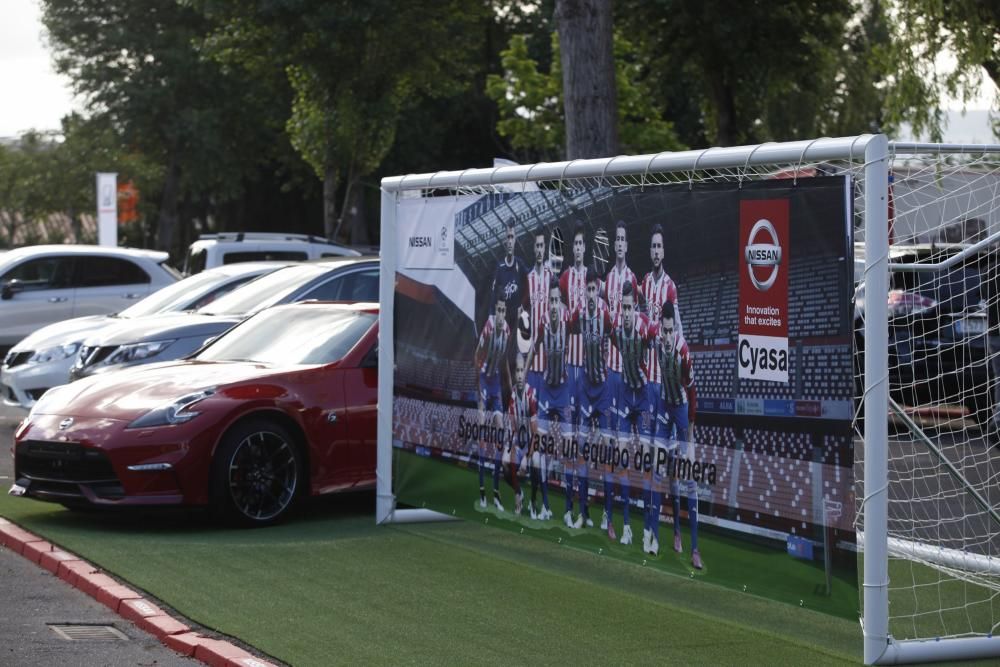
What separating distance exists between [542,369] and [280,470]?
7.67 feet

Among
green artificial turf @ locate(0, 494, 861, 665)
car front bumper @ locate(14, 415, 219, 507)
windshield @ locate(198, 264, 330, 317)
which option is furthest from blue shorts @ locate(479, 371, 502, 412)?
windshield @ locate(198, 264, 330, 317)

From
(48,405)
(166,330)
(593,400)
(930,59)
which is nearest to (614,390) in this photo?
(593,400)

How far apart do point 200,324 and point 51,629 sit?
663cm

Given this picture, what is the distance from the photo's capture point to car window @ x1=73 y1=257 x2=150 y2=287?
62.4ft

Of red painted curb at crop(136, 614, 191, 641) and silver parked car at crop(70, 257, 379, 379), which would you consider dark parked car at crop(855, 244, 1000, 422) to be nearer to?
red painted curb at crop(136, 614, 191, 641)

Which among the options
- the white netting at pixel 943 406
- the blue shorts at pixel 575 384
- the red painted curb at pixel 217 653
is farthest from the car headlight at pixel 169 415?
the white netting at pixel 943 406

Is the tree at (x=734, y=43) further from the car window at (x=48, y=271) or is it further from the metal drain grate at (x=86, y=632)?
the metal drain grate at (x=86, y=632)

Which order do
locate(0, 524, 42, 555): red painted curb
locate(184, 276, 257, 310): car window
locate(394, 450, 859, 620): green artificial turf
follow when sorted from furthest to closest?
1. locate(184, 276, 257, 310): car window
2. locate(0, 524, 42, 555): red painted curb
3. locate(394, 450, 859, 620): green artificial turf

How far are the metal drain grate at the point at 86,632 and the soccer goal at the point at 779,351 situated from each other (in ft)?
8.37

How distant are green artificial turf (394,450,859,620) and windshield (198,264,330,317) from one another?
4051 millimetres

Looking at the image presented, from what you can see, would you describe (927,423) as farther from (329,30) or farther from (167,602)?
(329,30)

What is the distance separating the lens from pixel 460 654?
6516mm

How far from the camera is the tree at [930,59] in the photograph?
18578mm

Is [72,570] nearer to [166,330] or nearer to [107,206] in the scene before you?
[166,330]
